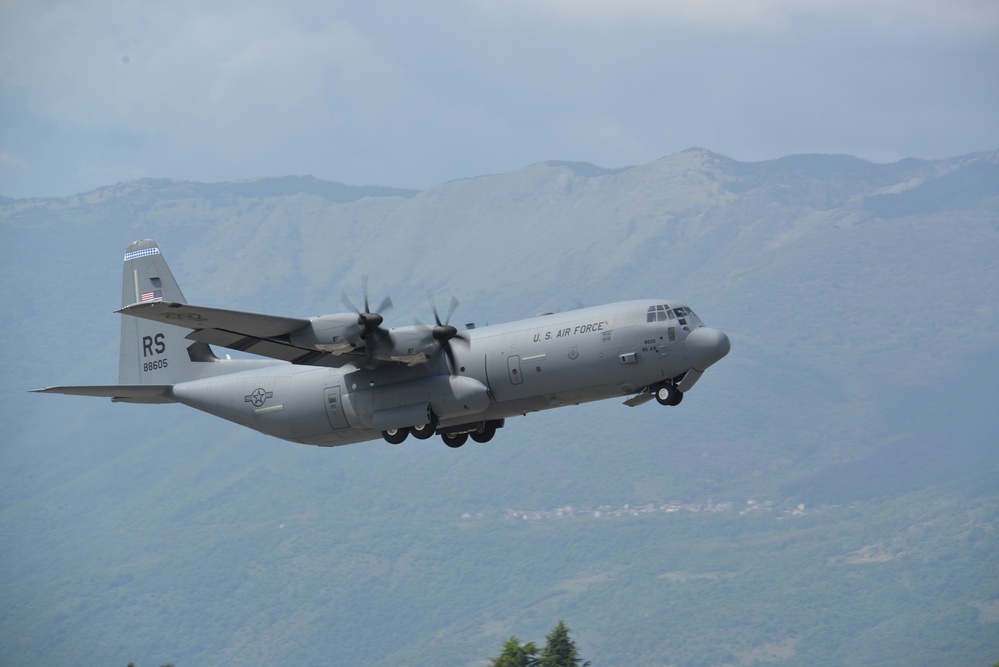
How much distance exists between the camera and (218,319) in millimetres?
36469

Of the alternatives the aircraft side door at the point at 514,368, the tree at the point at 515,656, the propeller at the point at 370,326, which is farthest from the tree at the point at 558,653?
the propeller at the point at 370,326

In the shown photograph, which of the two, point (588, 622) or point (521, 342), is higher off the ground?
point (588, 622)

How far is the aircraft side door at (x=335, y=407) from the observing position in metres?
41.1

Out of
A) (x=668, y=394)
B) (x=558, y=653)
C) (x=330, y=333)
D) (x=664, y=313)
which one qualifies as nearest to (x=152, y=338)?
(x=330, y=333)

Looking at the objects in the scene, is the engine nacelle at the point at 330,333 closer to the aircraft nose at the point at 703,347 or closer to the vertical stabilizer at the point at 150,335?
the aircraft nose at the point at 703,347

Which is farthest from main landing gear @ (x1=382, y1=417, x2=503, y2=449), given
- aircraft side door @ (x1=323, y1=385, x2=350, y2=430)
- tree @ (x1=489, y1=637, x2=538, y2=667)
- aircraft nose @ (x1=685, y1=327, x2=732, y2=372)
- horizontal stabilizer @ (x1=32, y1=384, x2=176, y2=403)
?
tree @ (x1=489, y1=637, x2=538, y2=667)

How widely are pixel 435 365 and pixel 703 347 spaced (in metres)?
7.60

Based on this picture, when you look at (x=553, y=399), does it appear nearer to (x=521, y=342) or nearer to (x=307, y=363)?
(x=521, y=342)

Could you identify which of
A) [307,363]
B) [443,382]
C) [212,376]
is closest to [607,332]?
[443,382]

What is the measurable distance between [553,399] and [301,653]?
546 ft

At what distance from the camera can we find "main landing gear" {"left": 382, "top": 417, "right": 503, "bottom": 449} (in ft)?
130

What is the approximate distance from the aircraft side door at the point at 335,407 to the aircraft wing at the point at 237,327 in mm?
1815

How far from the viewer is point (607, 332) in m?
38.0

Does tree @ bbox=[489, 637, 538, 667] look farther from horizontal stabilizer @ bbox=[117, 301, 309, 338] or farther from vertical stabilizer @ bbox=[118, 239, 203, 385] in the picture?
horizontal stabilizer @ bbox=[117, 301, 309, 338]
